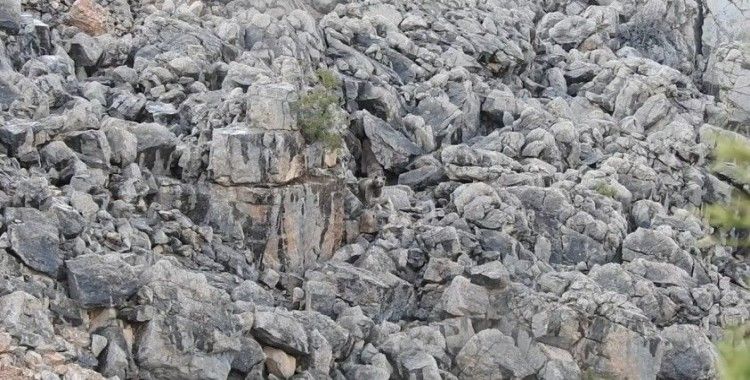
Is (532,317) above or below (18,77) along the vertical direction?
below

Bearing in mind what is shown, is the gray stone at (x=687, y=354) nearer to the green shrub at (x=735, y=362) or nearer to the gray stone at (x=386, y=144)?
the gray stone at (x=386, y=144)

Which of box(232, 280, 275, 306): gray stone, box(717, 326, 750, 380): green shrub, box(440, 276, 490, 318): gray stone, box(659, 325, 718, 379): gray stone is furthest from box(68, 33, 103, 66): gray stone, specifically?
box(717, 326, 750, 380): green shrub

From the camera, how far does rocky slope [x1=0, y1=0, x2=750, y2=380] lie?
75.5 feet

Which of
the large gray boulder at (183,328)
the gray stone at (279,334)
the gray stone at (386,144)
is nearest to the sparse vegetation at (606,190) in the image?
the gray stone at (386,144)

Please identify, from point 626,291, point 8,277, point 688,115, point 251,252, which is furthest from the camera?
point 688,115

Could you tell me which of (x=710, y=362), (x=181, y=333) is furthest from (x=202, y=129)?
(x=710, y=362)

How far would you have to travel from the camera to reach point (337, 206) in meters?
31.0

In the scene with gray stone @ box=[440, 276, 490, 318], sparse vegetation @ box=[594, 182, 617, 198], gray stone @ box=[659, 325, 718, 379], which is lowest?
gray stone @ box=[659, 325, 718, 379]

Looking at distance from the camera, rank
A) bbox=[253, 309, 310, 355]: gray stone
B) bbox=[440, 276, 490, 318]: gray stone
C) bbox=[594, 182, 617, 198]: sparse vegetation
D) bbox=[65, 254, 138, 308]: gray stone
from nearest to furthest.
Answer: bbox=[65, 254, 138, 308]: gray stone → bbox=[253, 309, 310, 355]: gray stone → bbox=[440, 276, 490, 318]: gray stone → bbox=[594, 182, 617, 198]: sparse vegetation

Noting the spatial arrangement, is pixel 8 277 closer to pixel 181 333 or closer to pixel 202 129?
pixel 181 333

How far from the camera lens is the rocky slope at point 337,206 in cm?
2302

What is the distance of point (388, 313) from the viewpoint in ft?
96.9

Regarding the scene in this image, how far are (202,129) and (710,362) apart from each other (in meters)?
15.6

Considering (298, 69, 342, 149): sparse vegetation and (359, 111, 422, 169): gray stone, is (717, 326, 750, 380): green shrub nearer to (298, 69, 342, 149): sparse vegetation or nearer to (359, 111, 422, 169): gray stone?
(298, 69, 342, 149): sparse vegetation
